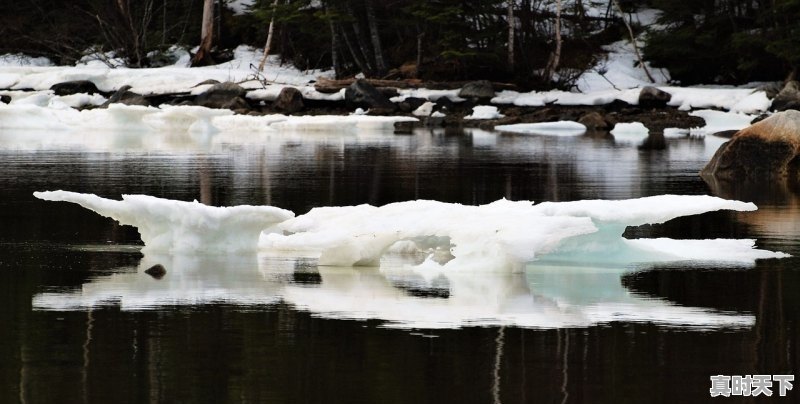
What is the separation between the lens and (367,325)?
6.98 m

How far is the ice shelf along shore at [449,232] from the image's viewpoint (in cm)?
873

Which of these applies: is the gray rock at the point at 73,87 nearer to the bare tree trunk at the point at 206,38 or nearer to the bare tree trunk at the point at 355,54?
the bare tree trunk at the point at 206,38

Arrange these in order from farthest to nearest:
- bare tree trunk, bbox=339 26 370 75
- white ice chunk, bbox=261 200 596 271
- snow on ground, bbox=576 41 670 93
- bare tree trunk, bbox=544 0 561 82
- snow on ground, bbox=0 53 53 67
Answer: snow on ground, bbox=0 53 53 67 < bare tree trunk, bbox=339 26 370 75 < snow on ground, bbox=576 41 670 93 < bare tree trunk, bbox=544 0 561 82 < white ice chunk, bbox=261 200 596 271

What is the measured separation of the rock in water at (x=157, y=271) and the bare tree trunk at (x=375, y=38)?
116 ft

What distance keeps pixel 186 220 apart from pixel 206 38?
3845cm

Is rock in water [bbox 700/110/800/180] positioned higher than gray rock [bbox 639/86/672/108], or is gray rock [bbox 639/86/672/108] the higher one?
gray rock [bbox 639/86/672/108]

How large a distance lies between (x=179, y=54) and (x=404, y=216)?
135ft

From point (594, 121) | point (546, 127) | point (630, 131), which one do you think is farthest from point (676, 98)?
point (630, 131)

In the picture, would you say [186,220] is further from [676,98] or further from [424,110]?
[424,110]

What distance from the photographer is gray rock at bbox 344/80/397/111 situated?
40.3 metres

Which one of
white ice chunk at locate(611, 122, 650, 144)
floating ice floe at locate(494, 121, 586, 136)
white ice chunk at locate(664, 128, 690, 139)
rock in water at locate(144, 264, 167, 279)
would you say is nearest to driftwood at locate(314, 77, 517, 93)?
floating ice floe at locate(494, 121, 586, 136)

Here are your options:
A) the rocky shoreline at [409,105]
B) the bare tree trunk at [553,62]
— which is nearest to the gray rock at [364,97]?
the rocky shoreline at [409,105]

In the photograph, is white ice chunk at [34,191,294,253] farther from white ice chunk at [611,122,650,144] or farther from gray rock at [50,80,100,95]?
gray rock at [50,80,100,95]

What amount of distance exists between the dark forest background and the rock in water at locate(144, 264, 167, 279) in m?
29.4
